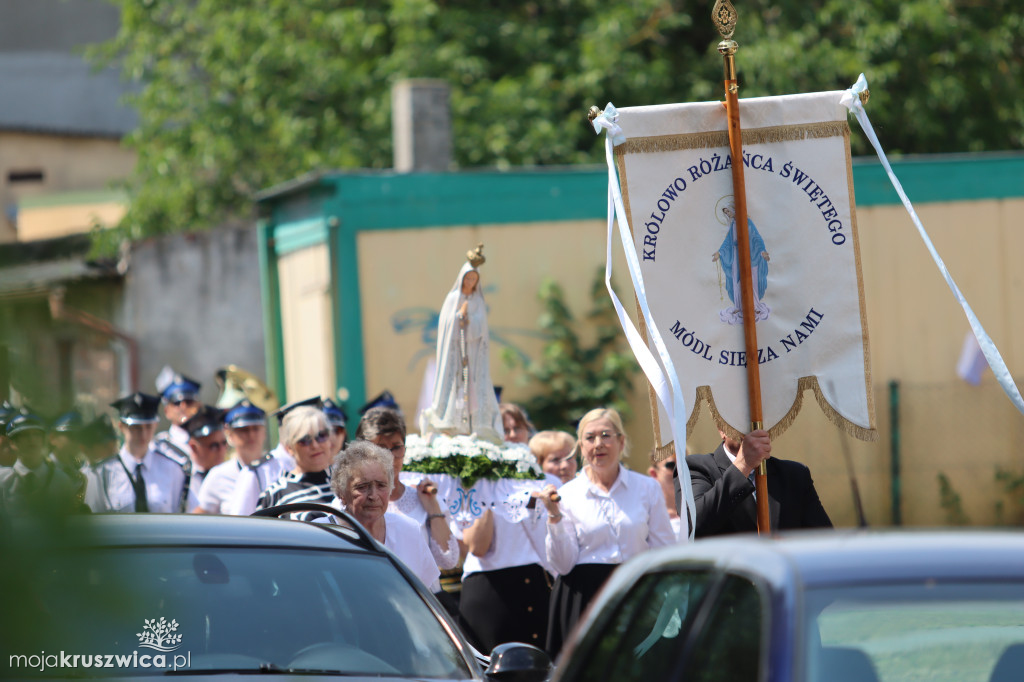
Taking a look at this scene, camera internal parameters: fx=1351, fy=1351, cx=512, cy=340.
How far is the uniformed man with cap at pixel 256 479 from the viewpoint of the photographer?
7.03 m

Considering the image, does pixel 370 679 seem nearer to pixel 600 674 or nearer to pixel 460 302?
pixel 600 674

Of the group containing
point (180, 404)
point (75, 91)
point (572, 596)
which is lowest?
point (572, 596)

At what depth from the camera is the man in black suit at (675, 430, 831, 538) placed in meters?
5.05

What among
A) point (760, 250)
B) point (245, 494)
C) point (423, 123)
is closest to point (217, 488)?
point (245, 494)

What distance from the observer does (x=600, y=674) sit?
3.18 m

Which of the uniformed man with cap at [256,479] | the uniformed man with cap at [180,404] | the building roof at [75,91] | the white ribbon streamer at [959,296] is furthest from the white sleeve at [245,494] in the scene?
the building roof at [75,91]

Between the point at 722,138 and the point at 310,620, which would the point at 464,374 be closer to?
the point at 722,138

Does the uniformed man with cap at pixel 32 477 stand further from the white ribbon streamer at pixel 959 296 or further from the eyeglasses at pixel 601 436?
the eyeglasses at pixel 601 436

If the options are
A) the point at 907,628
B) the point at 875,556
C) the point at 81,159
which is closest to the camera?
the point at 907,628

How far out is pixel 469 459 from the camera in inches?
280

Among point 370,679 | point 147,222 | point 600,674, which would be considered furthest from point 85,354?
point 147,222

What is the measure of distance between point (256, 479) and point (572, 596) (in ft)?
6.08

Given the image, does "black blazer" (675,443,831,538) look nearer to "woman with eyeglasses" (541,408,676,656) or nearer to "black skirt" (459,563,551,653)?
"woman with eyeglasses" (541,408,676,656)

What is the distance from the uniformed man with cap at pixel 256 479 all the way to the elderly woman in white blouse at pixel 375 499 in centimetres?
142
